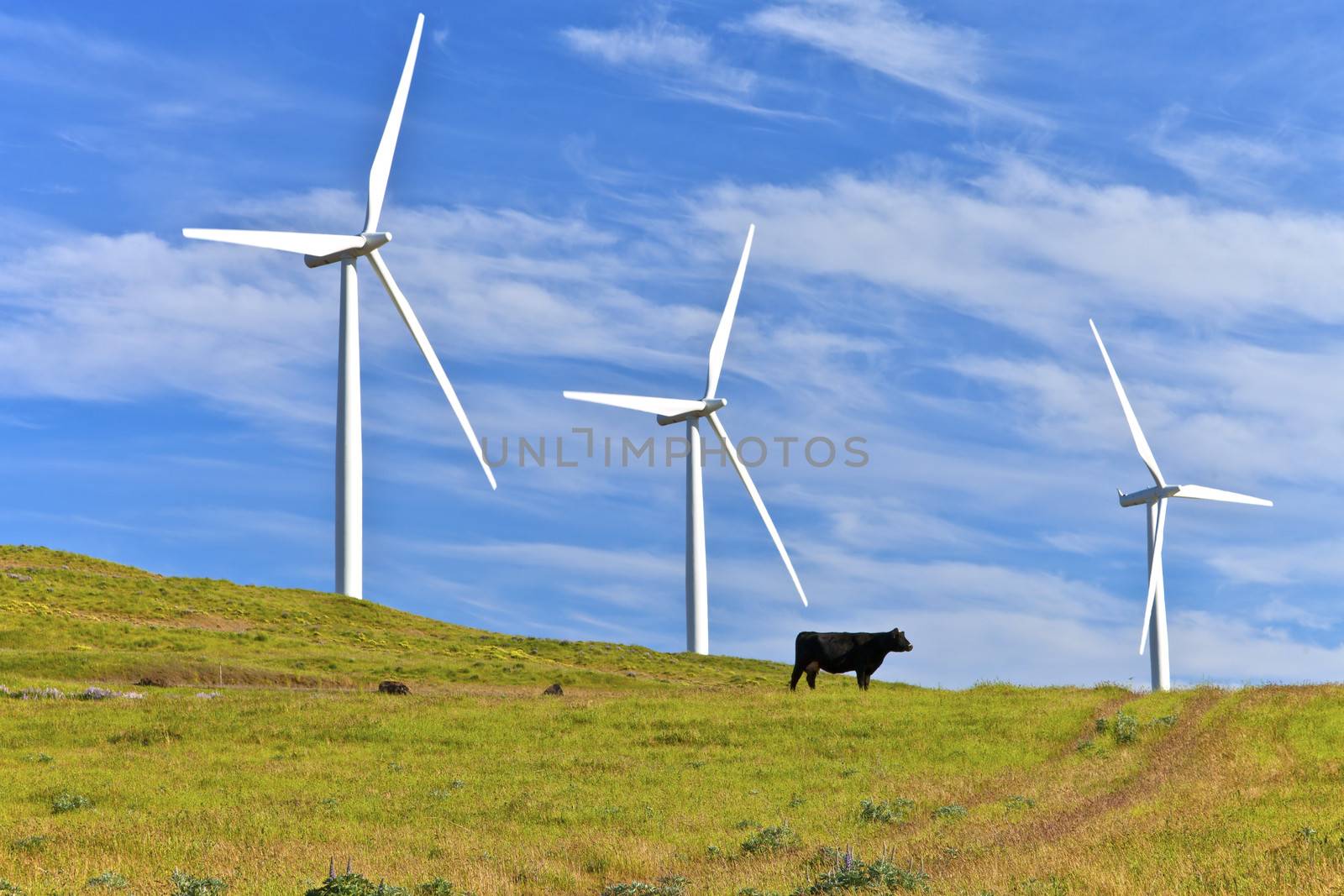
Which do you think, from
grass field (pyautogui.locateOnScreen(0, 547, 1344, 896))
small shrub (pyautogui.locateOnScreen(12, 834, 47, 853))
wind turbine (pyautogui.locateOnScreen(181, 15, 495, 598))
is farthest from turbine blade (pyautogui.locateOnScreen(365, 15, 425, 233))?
small shrub (pyautogui.locateOnScreen(12, 834, 47, 853))

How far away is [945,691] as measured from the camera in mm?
40875

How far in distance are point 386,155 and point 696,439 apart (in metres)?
24.0

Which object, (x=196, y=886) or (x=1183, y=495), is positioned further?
(x=1183, y=495)

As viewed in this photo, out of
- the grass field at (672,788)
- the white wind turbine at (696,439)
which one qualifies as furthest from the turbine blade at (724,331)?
the grass field at (672,788)

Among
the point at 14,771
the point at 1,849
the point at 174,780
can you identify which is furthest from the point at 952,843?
the point at 14,771

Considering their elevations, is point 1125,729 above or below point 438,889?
above

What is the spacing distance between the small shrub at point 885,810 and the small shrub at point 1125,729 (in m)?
8.78

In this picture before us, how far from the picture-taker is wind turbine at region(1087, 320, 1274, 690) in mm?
69688

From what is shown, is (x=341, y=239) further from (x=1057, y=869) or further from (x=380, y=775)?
(x=1057, y=869)

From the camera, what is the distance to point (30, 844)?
20.6 metres

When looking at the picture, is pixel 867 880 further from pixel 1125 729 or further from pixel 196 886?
pixel 1125 729

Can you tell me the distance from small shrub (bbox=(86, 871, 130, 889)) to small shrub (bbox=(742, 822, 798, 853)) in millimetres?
8216

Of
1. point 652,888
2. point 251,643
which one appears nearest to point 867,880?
point 652,888

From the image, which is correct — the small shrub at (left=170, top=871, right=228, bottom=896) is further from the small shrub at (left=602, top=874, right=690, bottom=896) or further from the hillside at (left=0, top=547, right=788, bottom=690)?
the hillside at (left=0, top=547, right=788, bottom=690)
